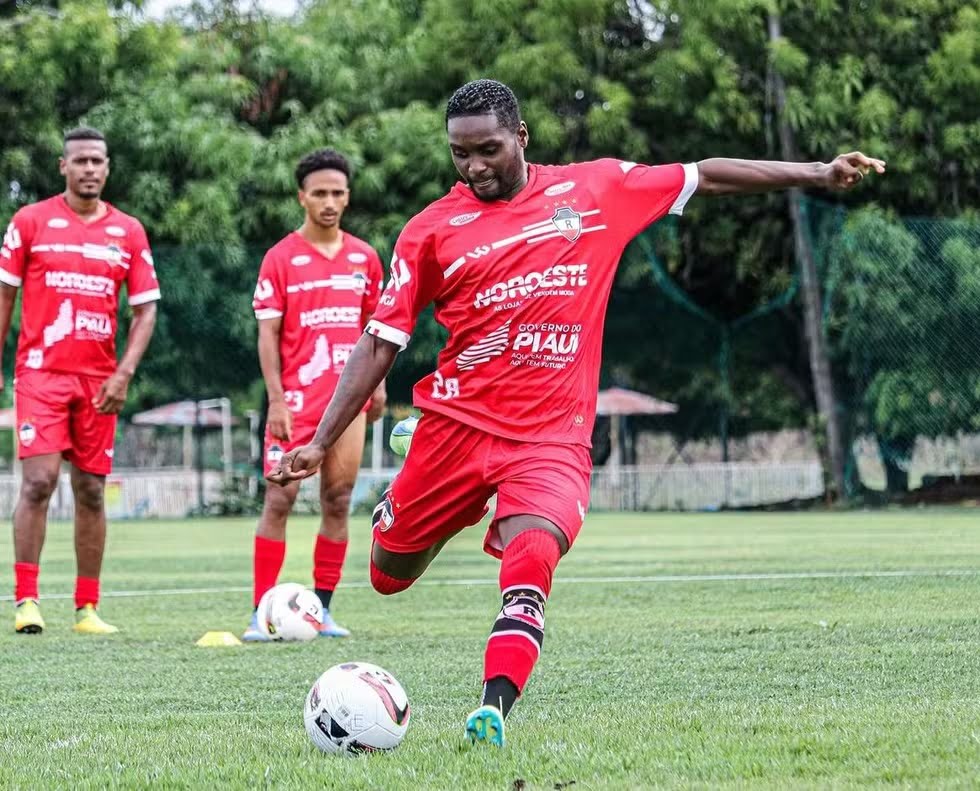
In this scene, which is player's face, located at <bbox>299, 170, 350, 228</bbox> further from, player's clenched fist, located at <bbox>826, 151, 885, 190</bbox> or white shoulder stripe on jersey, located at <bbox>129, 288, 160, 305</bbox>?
player's clenched fist, located at <bbox>826, 151, 885, 190</bbox>

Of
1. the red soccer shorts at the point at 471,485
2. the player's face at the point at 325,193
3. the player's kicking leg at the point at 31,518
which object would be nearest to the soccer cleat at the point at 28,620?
the player's kicking leg at the point at 31,518

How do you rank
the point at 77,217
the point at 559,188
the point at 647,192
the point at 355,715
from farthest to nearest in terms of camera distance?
the point at 77,217 → the point at 647,192 → the point at 559,188 → the point at 355,715

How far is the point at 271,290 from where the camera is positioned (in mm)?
8250

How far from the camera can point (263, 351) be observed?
8203mm

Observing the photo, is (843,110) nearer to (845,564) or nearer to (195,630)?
(845,564)

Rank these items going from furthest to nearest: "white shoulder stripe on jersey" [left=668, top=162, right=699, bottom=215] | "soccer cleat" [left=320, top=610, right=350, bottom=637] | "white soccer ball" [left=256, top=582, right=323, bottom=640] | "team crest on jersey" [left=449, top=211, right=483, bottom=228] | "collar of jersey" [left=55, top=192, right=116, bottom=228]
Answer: "collar of jersey" [left=55, top=192, right=116, bottom=228] → "soccer cleat" [left=320, top=610, right=350, bottom=637] → "white soccer ball" [left=256, top=582, right=323, bottom=640] → "white shoulder stripe on jersey" [left=668, top=162, right=699, bottom=215] → "team crest on jersey" [left=449, top=211, right=483, bottom=228]

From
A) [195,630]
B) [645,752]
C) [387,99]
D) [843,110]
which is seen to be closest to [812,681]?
[645,752]

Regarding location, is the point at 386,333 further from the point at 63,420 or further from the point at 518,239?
the point at 63,420

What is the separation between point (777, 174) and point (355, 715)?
2.17 metres

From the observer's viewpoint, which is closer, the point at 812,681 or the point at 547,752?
the point at 547,752

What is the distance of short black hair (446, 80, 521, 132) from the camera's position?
4820mm

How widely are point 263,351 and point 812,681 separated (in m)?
3.79

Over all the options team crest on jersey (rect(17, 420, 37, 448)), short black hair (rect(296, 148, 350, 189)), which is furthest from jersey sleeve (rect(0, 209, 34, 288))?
short black hair (rect(296, 148, 350, 189))

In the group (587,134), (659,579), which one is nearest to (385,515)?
(659,579)
